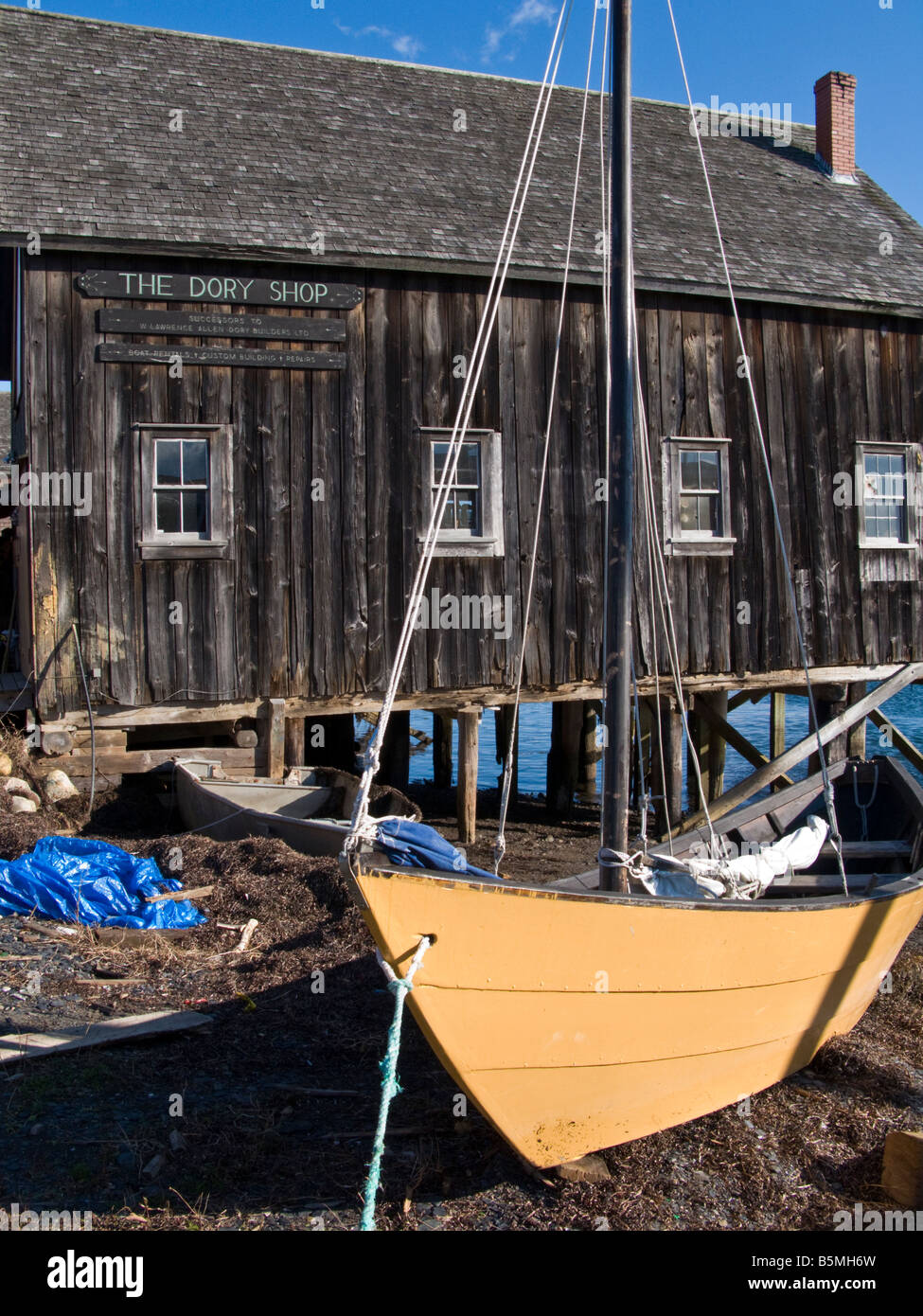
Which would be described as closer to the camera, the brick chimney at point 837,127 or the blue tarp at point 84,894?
the blue tarp at point 84,894

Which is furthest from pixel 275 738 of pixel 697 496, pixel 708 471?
pixel 708 471

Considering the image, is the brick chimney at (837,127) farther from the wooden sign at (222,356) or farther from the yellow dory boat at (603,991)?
the yellow dory boat at (603,991)

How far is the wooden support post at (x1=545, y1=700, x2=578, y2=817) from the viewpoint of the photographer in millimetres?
16078

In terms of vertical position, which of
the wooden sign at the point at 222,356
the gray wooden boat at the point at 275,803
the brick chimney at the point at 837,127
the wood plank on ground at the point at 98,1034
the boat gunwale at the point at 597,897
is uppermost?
the brick chimney at the point at 837,127

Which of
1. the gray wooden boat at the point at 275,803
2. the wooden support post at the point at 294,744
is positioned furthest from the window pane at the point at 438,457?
the gray wooden boat at the point at 275,803

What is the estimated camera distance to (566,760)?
16.1 meters

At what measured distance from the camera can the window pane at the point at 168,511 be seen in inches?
432

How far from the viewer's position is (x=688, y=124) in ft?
54.5

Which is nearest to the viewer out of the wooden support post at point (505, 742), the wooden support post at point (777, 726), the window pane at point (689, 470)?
the window pane at point (689, 470)

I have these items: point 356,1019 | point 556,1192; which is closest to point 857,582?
point 356,1019

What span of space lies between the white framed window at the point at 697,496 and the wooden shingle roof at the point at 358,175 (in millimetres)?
1883

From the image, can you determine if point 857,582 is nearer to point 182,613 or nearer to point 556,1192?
point 182,613

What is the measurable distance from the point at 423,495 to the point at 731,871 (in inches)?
259

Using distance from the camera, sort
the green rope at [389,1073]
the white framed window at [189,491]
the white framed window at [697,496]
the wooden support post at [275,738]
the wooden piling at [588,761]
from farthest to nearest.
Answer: the wooden piling at [588,761]
the white framed window at [697,496]
the wooden support post at [275,738]
the white framed window at [189,491]
the green rope at [389,1073]
